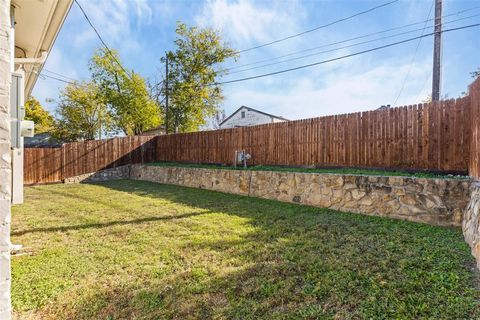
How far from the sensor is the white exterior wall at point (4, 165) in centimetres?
125

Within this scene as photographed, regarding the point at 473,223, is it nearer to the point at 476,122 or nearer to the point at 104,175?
the point at 476,122

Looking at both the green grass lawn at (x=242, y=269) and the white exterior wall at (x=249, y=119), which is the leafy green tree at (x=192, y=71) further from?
the green grass lawn at (x=242, y=269)

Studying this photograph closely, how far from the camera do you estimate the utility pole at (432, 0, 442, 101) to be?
6.68m

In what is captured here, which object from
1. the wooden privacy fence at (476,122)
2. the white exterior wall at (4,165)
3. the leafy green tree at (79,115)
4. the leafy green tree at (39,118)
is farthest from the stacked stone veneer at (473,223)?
the leafy green tree at (39,118)

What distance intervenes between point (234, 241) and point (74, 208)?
4.30 m

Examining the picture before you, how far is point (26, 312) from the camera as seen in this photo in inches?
81.4

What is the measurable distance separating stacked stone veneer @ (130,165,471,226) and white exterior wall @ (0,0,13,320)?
507 centimetres

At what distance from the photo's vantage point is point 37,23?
2.87 meters

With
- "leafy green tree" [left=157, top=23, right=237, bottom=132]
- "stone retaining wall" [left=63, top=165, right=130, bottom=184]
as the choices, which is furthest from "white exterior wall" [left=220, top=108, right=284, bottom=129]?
"stone retaining wall" [left=63, top=165, right=130, bottom=184]

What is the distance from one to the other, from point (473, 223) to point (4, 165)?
444cm

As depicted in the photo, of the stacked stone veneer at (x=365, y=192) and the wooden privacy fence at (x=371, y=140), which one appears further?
the wooden privacy fence at (x=371, y=140)

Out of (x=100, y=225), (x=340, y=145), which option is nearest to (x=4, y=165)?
(x=100, y=225)

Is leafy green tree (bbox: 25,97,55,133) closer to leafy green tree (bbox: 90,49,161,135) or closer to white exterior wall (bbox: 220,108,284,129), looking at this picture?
leafy green tree (bbox: 90,49,161,135)

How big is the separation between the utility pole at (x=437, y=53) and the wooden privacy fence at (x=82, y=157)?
11433mm
